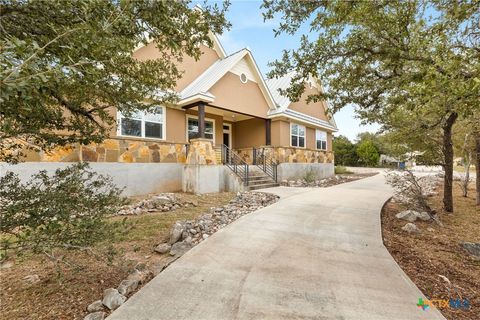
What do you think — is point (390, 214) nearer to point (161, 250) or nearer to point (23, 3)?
point (161, 250)

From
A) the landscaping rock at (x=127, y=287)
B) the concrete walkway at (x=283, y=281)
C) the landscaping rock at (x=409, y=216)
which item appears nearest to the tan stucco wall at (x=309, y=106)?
the landscaping rock at (x=409, y=216)

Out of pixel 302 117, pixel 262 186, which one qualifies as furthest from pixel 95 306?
pixel 302 117

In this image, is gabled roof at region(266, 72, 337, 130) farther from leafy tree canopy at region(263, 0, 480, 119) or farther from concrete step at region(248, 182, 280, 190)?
leafy tree canopy at region(263, 0, 480, 119)

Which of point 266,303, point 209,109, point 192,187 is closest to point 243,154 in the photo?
point 209,109

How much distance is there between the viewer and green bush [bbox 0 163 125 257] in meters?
2.21

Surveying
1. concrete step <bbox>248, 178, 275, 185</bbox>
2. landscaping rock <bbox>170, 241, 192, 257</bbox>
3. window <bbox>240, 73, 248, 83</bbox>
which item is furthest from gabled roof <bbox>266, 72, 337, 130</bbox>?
landscaping rock <bbox>170, 241, 192, 257</bbox>

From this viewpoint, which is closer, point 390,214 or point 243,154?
point 390,214

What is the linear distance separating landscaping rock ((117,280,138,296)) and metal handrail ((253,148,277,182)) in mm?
10531

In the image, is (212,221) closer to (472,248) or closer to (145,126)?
(472,248)

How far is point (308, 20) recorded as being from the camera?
17.3ft

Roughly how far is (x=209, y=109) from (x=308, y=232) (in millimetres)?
9821

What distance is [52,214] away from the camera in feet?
7.70

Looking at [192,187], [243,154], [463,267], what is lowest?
[463,267]

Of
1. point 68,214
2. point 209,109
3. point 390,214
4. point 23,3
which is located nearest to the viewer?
point 23,3
